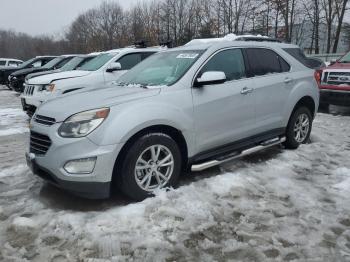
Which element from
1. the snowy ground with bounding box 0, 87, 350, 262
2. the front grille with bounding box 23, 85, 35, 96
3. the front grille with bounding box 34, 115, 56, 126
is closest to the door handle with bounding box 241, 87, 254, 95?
the snowy ground with bounding box 0, 87, 350, 262

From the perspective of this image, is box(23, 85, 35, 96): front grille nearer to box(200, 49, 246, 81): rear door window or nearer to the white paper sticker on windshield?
the white paper sticker on windshield

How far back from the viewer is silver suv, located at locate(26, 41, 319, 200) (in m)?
3.62

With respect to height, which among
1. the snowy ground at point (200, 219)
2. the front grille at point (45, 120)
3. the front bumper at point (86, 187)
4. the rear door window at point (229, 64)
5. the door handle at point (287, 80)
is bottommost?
the snowy ground at point (200, 219)

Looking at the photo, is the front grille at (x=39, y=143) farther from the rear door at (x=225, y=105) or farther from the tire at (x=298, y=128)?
the tire at (x=298, y=128)

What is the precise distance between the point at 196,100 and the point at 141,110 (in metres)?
0.78

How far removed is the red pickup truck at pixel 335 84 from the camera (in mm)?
8614

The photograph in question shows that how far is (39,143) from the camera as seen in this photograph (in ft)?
12.8

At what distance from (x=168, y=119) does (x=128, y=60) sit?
573 cm

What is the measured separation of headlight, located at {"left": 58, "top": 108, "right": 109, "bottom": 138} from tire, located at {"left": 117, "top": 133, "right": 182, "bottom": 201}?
44 centimetres

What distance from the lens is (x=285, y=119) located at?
5570mm

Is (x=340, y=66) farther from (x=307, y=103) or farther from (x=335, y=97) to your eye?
(x=307, y=103)

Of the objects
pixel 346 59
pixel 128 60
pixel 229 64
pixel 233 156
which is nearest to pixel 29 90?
pixel 128 60

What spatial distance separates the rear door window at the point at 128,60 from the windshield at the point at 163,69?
404 cm

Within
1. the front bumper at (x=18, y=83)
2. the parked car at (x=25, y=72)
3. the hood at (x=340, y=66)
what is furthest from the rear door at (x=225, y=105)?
the front bumper at (x=18, y=83)
